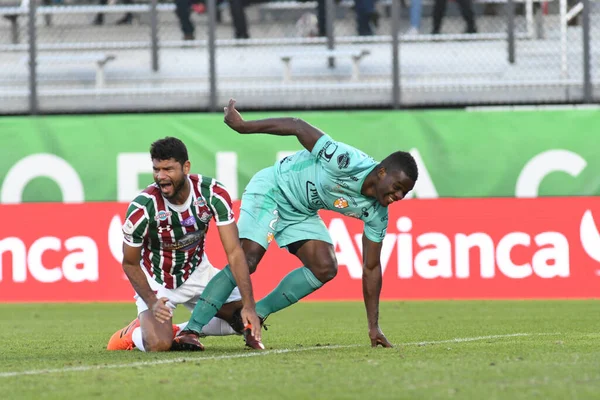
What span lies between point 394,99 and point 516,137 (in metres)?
2.26

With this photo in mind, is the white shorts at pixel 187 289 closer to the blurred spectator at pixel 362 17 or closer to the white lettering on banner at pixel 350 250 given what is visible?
the white lettering on banner at pixel 350 250

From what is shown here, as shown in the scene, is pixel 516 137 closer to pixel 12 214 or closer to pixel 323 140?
pixel 12 214

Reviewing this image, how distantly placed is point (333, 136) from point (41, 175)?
4.02 m

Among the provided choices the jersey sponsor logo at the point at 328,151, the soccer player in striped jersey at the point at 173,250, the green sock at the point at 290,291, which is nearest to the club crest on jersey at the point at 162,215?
the soccer player in striped jersey at the point at 173,250

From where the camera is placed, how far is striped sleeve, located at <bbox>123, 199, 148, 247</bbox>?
7.58 metres

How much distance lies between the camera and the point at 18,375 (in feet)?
20.7

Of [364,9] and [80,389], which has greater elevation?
[364,9]

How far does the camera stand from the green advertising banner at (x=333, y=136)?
49.9 feet

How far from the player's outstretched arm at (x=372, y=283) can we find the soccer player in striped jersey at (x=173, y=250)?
85 centimetres

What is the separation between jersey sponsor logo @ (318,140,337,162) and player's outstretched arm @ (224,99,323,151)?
9 centimetres

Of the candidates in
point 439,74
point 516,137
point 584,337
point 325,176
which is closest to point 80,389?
point 325,176

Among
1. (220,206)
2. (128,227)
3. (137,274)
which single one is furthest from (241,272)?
(128,227)

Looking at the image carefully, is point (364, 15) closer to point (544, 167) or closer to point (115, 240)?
point (544, 167)

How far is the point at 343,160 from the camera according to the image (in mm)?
7785
